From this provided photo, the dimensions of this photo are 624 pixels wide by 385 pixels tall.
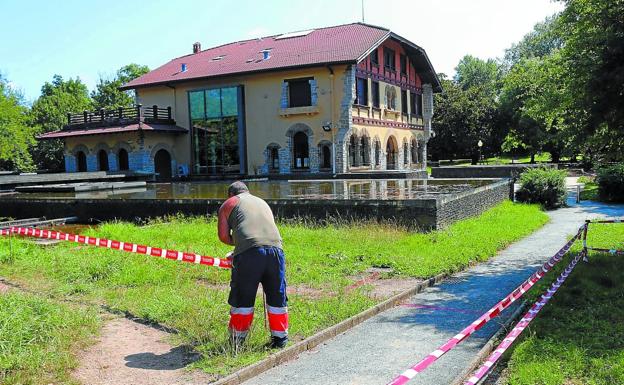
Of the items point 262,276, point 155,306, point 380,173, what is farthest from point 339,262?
point 380,173

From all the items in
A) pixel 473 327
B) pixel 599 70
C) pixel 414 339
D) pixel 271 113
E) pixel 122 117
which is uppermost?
pixel 122 117

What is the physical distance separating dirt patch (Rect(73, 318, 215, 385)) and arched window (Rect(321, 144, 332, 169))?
1027 inches

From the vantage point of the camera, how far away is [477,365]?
17.8 ft

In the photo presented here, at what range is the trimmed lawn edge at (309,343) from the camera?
17.1 ft

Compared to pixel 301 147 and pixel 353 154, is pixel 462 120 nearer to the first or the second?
pixel 353 154

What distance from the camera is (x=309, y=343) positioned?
242 inches

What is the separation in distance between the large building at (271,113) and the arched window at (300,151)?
6 centimetres

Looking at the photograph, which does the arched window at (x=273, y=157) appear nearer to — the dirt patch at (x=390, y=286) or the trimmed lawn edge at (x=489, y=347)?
the dirt patch at (x=390, y=286)

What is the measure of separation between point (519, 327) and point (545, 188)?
1733cm

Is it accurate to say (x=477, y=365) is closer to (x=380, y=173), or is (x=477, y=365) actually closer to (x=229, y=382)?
(x=229, y=382)

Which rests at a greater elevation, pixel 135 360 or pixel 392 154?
pixel 392 154

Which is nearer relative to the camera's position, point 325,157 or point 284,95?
point 325,157

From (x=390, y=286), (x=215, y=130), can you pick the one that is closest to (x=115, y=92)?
(x=215, y=130)

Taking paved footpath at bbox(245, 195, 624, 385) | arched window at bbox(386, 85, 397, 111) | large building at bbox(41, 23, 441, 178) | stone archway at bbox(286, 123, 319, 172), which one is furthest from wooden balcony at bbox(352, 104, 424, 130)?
paved footpath at bbox(245, 195, 624, 385)
